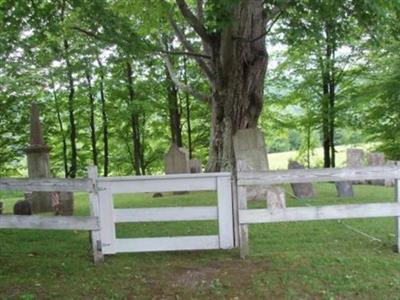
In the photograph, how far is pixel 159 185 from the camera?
6.12m

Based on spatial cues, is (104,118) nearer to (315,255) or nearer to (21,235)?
(21,235)

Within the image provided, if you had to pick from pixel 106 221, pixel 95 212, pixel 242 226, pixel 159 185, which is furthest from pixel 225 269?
pixel 95 212

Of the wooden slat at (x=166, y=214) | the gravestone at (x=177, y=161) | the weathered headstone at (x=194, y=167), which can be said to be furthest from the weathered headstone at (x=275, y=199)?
the weathered headstone at (x=194, y=167)

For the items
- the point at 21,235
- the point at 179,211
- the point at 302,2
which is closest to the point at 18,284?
the point at 179,211

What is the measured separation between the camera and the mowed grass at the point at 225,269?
503 cm

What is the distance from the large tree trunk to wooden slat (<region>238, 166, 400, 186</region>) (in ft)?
19.7

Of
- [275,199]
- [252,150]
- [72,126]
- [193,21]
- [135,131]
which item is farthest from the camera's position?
[135,131]

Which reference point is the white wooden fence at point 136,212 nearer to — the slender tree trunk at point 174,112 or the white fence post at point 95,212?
the white fence post at point 95,212

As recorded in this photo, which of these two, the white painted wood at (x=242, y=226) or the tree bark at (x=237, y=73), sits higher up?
the tree bark at (x=237, y=73)

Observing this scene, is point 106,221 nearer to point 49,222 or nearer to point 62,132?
point 49,222

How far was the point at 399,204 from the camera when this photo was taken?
6.36m

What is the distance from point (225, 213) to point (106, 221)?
1572 millimetres

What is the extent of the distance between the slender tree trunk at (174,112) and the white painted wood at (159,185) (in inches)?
685

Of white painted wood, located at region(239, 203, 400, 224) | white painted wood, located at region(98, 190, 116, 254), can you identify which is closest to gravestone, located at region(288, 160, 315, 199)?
white painted wood, located at region(239, 203, 400, 224)
